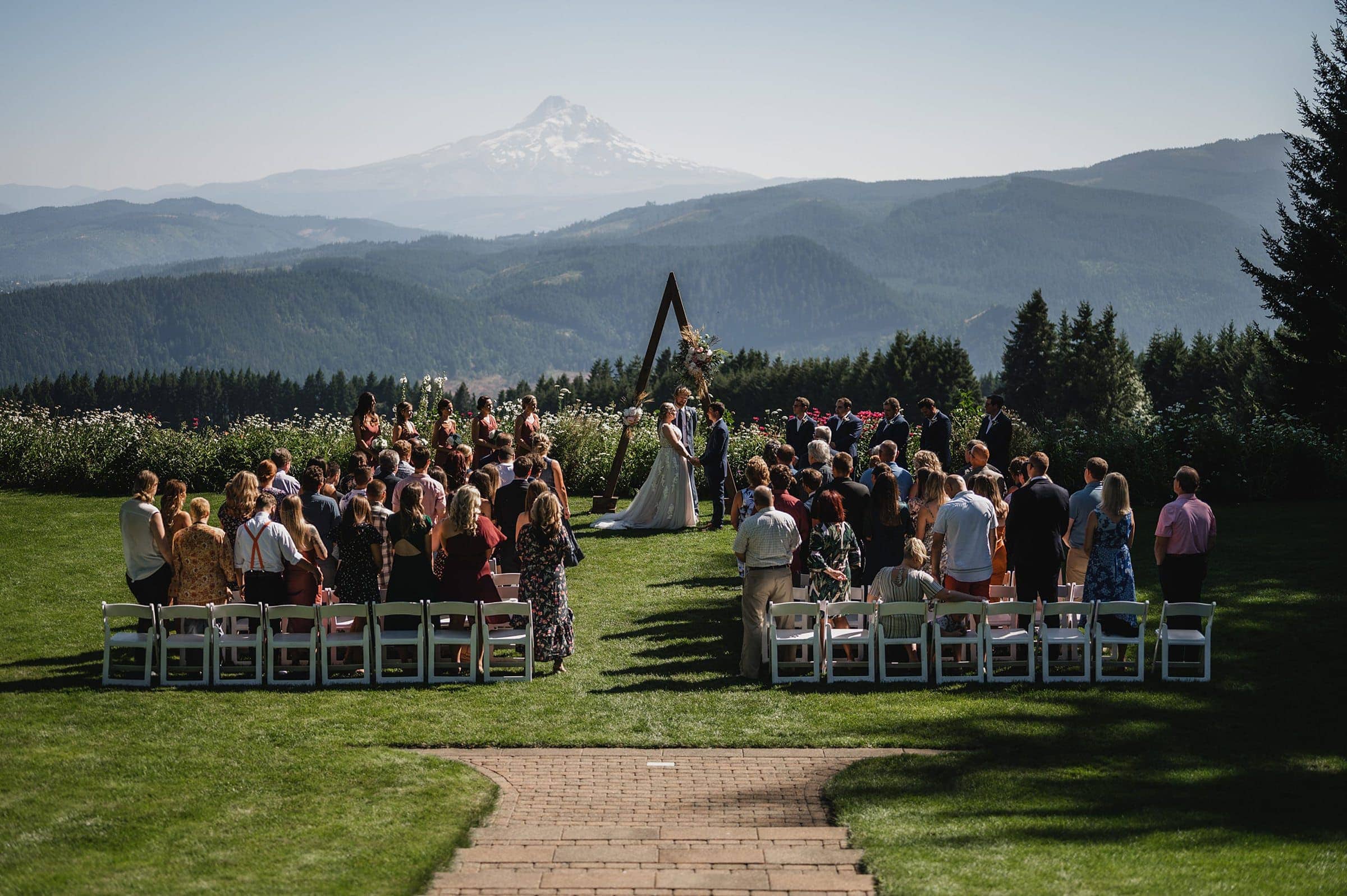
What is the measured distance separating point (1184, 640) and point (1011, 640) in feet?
4.60

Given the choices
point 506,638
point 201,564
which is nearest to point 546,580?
point 506,638

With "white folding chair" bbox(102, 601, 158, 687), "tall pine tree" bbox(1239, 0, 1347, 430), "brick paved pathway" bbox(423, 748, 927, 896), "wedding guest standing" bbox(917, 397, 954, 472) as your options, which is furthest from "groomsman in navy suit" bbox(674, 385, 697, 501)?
"tall pine tree" bbox(1239, 0, 1347, 430)

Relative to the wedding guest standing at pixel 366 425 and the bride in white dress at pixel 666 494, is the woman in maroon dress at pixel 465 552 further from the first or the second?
the bride in white dress at pixel 666 494

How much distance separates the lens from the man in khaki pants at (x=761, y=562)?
354 inches

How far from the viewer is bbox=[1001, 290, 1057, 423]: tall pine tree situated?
101m

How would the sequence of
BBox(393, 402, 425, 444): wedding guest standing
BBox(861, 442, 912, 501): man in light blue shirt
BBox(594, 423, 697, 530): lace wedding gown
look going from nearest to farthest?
1. BBox(861, 442, 912, 501): man in light blue shirt
2. BBox(393, 402, 425, 444): wedding guest standing
3. BBox(594, 423, 697, 530): lace wedding gown

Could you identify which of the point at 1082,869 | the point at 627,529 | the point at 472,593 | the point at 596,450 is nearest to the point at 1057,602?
the point at 1082,869

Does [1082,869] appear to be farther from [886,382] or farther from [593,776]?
[886,382]

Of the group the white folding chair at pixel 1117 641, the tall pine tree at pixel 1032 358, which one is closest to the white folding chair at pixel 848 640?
the white folding chair at pixel 1117 641

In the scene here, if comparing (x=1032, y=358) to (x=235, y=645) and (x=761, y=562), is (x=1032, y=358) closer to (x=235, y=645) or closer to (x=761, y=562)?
(x=761, y=562)

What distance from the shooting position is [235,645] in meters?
8.77

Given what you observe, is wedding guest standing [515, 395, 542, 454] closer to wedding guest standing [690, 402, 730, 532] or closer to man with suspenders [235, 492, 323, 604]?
wedding guest standing [690, 402, 730, 532]

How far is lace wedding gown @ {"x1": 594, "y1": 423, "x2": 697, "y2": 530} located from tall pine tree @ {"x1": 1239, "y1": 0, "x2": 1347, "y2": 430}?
49.2 ft

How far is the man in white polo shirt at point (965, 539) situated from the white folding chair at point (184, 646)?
5784 millimetres
